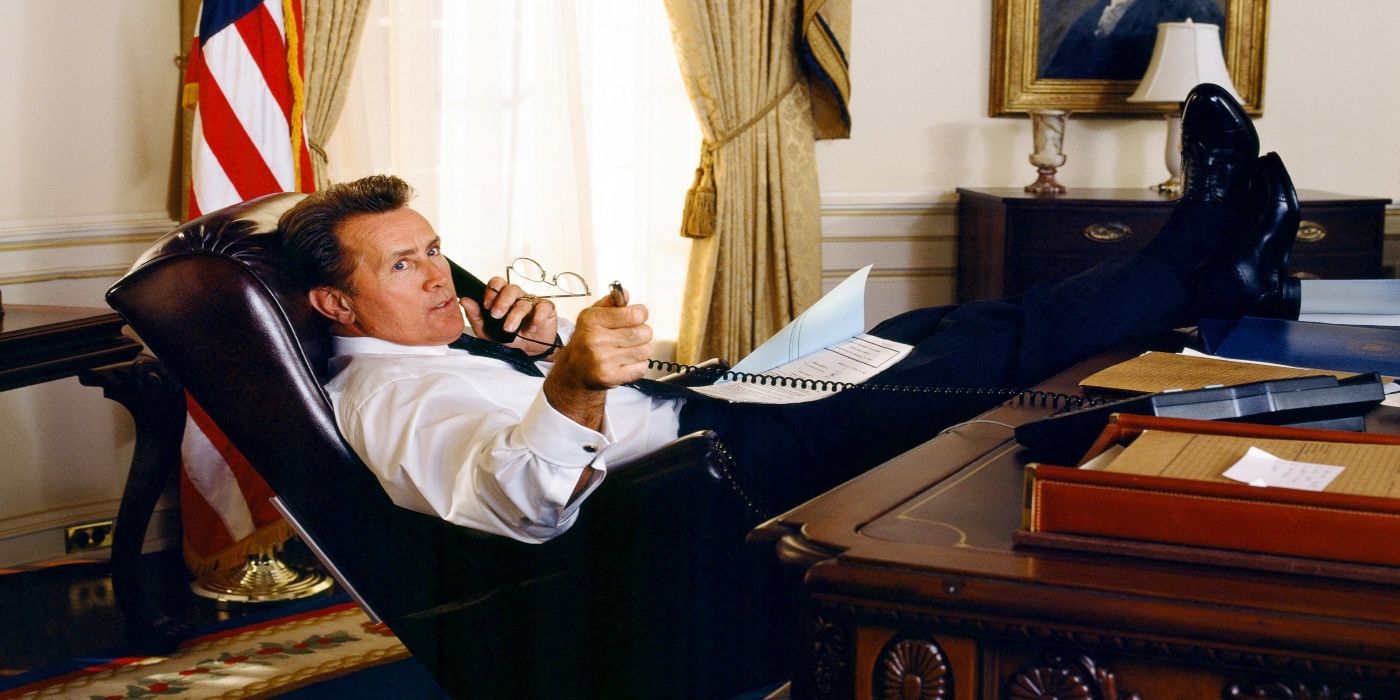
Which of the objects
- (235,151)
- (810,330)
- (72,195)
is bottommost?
(810,330)

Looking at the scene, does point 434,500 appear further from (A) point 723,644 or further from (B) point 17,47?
(B) point 17,47

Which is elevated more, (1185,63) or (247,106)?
(1185,63)

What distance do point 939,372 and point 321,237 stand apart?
1059 mm

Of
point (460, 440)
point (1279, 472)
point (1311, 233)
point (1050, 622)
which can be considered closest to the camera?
point (1050, 622)

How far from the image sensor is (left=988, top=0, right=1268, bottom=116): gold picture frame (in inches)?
160

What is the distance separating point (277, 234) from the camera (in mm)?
1887

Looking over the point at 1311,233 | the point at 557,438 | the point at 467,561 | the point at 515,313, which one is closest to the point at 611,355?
the point at 557,438

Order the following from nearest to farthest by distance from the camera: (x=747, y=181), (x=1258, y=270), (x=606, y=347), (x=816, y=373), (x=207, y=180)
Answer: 1. (x=606, y=347)
2. (x=816, y=373)
3. (x=1258, y=270)
4. (x=207, y=180)
5. (x=747, y=181)

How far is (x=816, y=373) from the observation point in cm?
205

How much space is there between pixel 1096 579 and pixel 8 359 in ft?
6.71

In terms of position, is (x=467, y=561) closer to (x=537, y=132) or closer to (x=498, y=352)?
(x=498, y=352)

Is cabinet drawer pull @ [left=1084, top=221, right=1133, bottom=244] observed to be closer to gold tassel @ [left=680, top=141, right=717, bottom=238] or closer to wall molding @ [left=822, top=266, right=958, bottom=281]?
wall molding @ [left=822, top=266, right=958, bottom=281]

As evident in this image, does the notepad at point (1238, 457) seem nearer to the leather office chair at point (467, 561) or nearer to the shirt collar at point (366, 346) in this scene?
the leather office chair at point (467, 561)

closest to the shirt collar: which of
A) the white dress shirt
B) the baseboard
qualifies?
the white dress shirt
